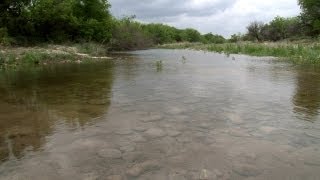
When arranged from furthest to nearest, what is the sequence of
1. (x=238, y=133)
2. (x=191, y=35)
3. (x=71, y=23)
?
(x=191, y=35)
(x=71, y=23)
(x=238, y=133)

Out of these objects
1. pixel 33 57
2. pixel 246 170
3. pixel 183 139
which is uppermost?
pixel 33 57

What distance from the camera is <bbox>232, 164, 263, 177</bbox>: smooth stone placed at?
16.7ft

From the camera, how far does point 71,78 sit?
16.0m

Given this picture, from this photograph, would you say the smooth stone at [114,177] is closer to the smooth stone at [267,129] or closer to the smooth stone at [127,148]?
the smooth stone at [127,148]

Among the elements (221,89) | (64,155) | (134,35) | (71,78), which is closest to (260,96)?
(221,89)

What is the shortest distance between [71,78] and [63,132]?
9087 millimetres

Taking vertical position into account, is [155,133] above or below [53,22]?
below

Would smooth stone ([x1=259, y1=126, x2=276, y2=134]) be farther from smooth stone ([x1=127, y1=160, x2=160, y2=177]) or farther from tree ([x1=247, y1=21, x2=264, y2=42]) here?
tree ([x1=247, y1=21, x2=264, y2=42])

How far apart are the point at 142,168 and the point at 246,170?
143 cm

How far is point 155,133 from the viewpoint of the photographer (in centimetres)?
704

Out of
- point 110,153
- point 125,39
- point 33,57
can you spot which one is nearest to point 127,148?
point 110,153

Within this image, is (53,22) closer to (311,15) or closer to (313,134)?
(311,15)

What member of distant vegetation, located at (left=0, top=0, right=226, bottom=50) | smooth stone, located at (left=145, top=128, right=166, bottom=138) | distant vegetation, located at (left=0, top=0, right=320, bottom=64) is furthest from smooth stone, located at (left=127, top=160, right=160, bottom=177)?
distant vegetation, located at (left=0, top=0, right=226, bottom=50)

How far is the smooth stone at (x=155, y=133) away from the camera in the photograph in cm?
689
